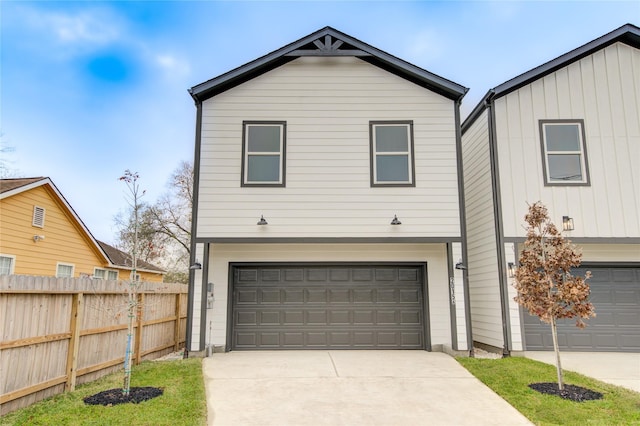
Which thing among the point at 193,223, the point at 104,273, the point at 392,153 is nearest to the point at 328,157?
the point at 392,153

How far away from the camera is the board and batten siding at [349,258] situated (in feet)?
31.3

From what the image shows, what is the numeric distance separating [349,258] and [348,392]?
4005 mm

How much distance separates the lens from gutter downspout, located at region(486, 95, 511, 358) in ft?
29.1

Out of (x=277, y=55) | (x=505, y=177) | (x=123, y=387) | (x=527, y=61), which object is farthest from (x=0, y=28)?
(x=527, y=61)

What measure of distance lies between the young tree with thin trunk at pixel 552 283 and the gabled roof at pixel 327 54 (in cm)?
416

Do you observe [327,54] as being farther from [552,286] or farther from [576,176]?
[552,286]

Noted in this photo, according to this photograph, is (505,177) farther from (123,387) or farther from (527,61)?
(527,61)

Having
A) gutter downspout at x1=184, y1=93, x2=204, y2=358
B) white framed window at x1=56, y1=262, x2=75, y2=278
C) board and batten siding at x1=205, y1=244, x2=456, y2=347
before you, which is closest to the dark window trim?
board and batten siding at x1=205, y1=244, x2=456, y2=347

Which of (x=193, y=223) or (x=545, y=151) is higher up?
(x=545, y=151)

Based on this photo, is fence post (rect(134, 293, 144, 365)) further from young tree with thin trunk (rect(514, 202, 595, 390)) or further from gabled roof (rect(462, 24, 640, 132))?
gabled roof (rect(462, 24, 640, 132))

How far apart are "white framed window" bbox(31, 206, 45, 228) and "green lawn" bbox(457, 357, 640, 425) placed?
44.4ft

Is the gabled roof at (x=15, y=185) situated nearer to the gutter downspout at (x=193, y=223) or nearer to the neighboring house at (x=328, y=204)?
the gutter downspout at (x=193, y=223)

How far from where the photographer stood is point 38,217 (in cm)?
1401

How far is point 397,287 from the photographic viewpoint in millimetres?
9812
